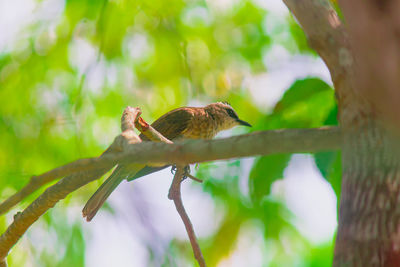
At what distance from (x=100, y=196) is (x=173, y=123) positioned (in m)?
1.26

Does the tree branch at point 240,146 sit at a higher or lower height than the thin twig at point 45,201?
higher

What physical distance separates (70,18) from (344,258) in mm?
4607

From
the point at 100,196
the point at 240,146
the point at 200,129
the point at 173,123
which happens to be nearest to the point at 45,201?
the point at 100,196

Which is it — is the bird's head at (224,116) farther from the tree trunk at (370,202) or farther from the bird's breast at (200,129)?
the tree trunk at (370,202)

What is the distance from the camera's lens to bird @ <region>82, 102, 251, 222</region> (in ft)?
10.6

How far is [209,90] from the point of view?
5770 mm

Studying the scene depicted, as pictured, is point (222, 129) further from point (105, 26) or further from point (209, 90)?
point (105, 26)

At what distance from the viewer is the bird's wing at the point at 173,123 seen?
166 inches

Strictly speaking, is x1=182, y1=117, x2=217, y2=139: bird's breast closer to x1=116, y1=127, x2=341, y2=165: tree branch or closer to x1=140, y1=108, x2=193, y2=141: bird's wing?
x1=140, y1=108, x2=193, y2=141: bird's wing

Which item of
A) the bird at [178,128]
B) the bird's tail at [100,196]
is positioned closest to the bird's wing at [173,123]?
the bird at [178,128]

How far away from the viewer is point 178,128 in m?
4.32

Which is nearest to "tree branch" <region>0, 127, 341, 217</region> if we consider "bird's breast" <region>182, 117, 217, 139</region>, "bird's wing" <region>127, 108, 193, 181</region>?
"bird's wing" <region>127, 108, 193, 181</region>

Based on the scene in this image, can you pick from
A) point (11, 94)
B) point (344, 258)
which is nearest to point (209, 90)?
point (11, 94)

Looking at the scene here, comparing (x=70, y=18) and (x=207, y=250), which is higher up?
(x=70, y=18)
